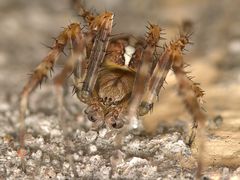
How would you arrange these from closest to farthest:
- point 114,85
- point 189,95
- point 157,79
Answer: point 189,95 → point 157,79 → point 114,85

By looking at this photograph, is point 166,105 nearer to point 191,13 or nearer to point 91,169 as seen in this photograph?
point 91,169

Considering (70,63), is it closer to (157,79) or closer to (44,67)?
(44,67)

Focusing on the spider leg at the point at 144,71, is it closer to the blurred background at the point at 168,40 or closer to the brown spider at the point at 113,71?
the brown spider at the point at 113,71

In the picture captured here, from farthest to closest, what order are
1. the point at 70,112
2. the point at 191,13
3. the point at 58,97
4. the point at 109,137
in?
the point at 191,13
the point at 70,112
the point at 109,137
the point at 58,97

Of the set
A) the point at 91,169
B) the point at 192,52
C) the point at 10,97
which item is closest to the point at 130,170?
the point at 91,169

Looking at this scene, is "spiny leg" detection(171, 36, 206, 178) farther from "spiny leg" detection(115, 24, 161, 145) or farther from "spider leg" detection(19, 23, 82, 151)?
"spider leg" detection(19, 23, 82, 151)

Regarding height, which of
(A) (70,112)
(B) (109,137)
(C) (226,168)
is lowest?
(C) (226,168)

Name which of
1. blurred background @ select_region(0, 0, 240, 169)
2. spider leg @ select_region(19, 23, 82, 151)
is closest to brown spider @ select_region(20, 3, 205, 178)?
spider leg @ select_region(19, 23, 82, 151)

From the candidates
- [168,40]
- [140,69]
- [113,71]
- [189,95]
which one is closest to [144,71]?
[140,69]
